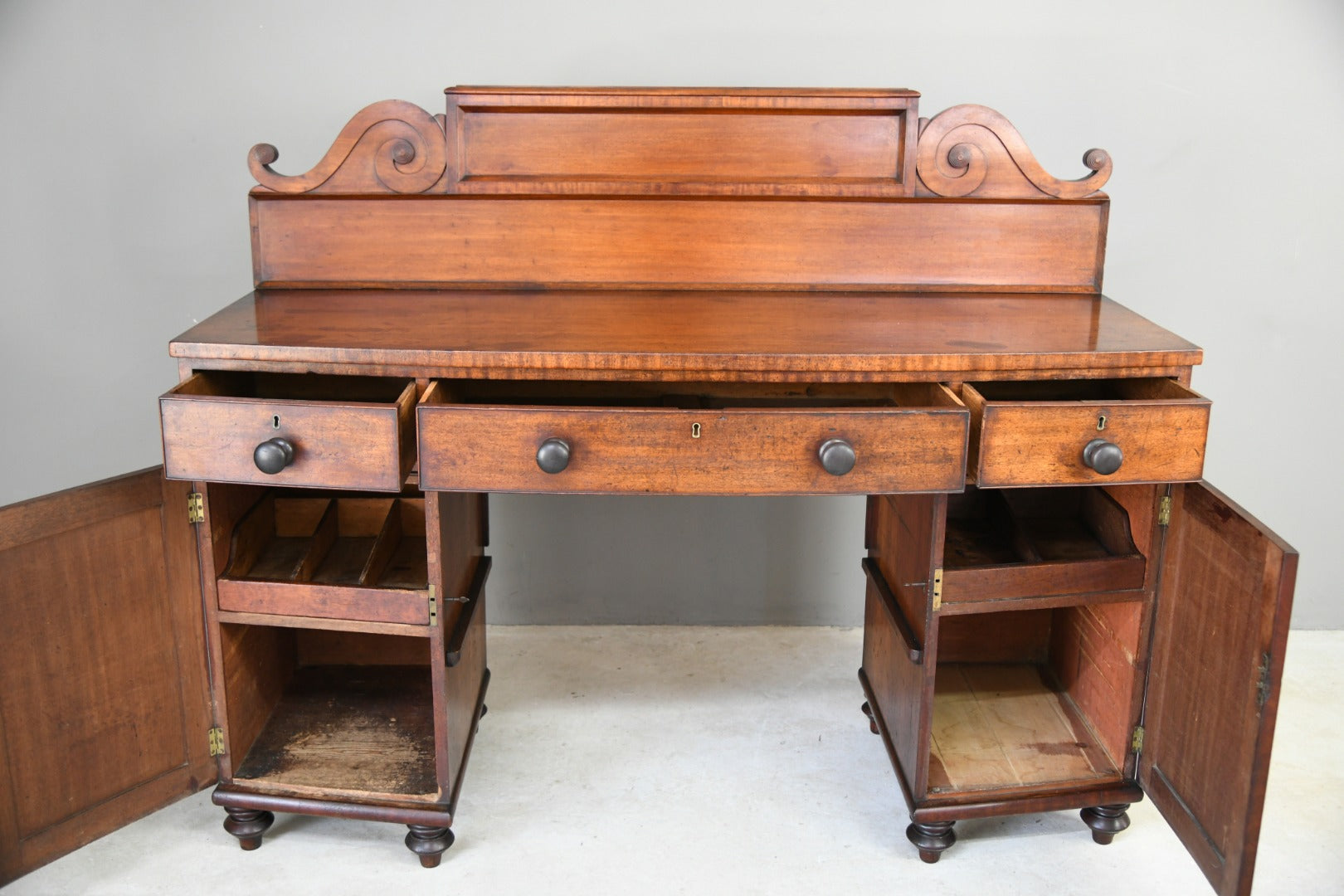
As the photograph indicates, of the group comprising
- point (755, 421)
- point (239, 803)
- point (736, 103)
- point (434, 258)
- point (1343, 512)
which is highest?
point (736, 103)

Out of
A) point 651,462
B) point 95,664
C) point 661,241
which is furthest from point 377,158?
point 95,664

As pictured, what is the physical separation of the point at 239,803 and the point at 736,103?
1673 mm

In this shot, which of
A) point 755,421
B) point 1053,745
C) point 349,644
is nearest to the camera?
point 755,421

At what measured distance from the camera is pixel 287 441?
182cm

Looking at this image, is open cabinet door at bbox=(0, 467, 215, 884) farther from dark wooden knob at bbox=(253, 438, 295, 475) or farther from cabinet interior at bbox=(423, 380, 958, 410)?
cabinet interior at bbox=(423, 380, 958, 410)

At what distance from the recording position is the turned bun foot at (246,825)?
7.06 feet

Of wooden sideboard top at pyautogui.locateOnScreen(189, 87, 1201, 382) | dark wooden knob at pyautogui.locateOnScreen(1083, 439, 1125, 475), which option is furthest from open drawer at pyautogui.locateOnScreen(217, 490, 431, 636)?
dark wooden knob at pyautogui.locateOnScreen(1083, 439, 1125, 475)

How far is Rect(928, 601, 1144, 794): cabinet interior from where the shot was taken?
2172mm

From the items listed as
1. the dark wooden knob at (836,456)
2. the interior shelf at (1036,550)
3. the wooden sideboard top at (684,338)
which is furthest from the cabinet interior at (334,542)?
the interior shelf at (1036,550)

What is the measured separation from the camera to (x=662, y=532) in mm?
3092

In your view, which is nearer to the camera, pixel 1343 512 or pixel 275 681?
pixel 275 681

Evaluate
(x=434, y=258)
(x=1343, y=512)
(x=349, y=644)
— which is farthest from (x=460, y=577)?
(x=1343, y=512)

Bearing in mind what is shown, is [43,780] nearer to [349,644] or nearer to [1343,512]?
[349,644]

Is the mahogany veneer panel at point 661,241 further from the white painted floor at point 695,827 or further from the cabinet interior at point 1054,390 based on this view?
the white painted floor at point 695,827
